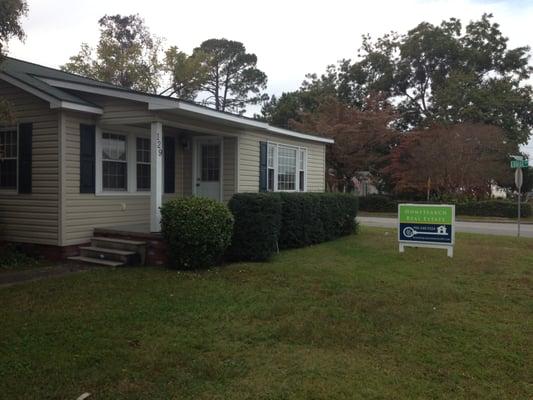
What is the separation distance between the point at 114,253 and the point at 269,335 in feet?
15.3

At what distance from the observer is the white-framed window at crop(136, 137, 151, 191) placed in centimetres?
1062

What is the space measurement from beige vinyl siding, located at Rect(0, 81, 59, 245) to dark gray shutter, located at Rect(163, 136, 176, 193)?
2994 mm

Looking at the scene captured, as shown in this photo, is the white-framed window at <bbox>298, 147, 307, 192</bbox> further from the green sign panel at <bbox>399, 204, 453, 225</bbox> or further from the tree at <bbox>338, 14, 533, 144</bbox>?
the tree at <bbox>338, 14, 533, 144</bbox>

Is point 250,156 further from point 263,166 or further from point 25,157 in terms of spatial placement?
point 25,157

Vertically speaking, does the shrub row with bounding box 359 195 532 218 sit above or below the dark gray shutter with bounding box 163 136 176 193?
below

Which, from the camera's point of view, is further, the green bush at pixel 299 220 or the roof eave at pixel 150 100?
the green bush at pixel 299 220

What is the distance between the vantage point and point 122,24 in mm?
35500

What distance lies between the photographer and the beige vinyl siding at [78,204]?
29.0ft

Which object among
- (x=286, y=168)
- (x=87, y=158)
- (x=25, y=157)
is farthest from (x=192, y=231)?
(x=286, y=168)

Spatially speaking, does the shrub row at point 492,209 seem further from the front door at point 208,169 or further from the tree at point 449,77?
the front door at point 208,169

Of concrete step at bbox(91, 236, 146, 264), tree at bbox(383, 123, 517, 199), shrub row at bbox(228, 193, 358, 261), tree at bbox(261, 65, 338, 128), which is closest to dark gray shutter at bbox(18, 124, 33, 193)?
concrete step at bbox(91, 236, 146, 264)

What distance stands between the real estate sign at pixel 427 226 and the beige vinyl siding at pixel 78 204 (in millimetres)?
6222

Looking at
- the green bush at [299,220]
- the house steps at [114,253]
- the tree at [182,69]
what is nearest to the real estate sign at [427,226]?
the green bush at [299,220]

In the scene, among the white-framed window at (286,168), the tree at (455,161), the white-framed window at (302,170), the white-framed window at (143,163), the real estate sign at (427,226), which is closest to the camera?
the real estate sign at (427,226)
